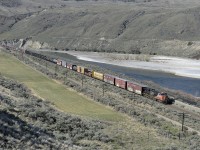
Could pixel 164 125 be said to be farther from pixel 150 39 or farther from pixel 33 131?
pixel 150 39

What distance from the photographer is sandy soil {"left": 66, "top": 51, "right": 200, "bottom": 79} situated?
130 m

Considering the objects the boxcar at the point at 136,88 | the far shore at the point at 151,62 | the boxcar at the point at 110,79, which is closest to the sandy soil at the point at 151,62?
the far shore at the point at 151,62

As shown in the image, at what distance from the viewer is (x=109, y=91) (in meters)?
76.7

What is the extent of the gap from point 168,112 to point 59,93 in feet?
57.3

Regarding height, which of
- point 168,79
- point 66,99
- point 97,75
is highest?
point 66,99

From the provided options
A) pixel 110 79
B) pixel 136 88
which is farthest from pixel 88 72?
pixel 136 88

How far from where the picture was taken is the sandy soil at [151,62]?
129800mm

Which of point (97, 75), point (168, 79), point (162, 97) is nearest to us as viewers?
point (162, 97)

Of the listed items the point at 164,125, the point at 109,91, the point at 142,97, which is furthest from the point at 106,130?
the point at 109,91

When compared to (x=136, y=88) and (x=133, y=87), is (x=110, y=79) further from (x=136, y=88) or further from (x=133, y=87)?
(x=136, y=88)

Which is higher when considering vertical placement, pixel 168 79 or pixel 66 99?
pixel 66 99

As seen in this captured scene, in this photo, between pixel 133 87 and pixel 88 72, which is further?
pixel 88 72

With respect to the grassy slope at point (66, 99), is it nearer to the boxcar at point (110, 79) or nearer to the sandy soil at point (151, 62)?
the boxcar at point (110, 79)

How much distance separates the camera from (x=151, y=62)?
5999 inches
